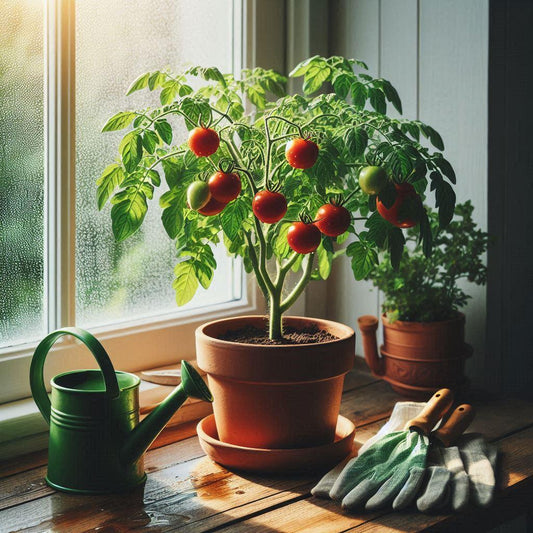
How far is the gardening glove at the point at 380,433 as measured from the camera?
3.72ft

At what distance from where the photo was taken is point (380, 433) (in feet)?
4.41

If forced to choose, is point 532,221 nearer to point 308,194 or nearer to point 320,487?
point 308,194

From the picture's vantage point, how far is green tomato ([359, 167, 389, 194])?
1041mm

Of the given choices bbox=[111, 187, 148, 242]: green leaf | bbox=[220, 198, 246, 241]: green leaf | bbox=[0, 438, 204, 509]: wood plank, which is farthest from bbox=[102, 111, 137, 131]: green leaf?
bbox=[0, 438, 204, 509]: wood plank

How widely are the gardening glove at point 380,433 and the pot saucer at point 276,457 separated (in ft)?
0.08

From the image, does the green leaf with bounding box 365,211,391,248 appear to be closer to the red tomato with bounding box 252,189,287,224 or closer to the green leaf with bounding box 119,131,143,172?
the red tomato with bounding box 252,189,287,224

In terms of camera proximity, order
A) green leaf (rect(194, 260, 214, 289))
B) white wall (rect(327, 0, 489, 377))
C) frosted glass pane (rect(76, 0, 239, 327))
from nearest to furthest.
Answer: green leaf (rect(194, 260, 214, 289))
frosted glass pane (rect(76, 0, 239, 327))
white wall (rect(327, 0, 489, 377))

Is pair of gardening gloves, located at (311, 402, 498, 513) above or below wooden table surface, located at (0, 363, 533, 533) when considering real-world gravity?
above

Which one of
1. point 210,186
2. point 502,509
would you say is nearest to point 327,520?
point 502,509

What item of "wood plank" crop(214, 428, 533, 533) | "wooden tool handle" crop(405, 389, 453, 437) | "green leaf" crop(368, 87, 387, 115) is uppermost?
"green leaf" crop(368, 87, 387, 115)

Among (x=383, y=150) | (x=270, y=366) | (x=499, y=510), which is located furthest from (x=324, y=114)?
(x=499, y=510)

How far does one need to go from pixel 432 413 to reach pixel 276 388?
0.31 m

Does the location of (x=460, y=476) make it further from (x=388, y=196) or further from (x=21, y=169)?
(x=21, y=169)

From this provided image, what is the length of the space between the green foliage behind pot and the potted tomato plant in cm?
32
